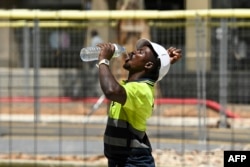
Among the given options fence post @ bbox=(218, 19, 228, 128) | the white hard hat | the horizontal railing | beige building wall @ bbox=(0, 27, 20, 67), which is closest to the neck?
the white hard hat

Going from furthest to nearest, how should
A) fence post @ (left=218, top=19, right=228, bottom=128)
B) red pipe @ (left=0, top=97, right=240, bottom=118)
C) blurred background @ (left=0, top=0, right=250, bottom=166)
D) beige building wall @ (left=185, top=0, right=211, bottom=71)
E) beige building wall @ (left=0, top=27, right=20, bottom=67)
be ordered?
1. beige building wall @ (left=0, top=27, right=20, bottom=67)
2. red pipe @ (left=0, top=97, right=240, bottom=118)
3. fence post @ (left=218, top=19, right=228, bottom=128)
4. beige building wall @ (left=185, top=0, right=211, bottom=71)
5. blurred background @ (left=0, top=0, right=250, bottom=166)

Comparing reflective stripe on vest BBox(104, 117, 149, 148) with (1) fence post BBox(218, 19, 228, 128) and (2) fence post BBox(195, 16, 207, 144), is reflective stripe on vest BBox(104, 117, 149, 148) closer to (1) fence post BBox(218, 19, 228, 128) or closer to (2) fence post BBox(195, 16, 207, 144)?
(2) fence post BBox(195, 16, 207, 144)

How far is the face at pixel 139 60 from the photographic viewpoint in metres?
4.58

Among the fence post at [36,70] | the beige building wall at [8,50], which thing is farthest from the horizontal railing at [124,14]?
the beige building wall at [8,50]

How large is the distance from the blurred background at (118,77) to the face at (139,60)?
497cm

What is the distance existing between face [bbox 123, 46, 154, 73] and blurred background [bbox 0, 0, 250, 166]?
4971 millimetres

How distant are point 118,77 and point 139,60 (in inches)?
252

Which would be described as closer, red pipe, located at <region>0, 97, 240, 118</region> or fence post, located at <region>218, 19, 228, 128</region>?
fence post, located at <region>218, 19, 228, 128</region>

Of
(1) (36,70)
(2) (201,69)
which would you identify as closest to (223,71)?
(2) (201,69)

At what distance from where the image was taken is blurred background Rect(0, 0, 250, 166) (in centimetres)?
1012

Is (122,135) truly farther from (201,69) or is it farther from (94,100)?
(94,100)

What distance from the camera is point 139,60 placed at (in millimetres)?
4574

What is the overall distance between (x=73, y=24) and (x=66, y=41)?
99cm

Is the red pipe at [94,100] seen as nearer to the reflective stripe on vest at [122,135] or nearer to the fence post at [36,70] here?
the fence post at [36,70]
